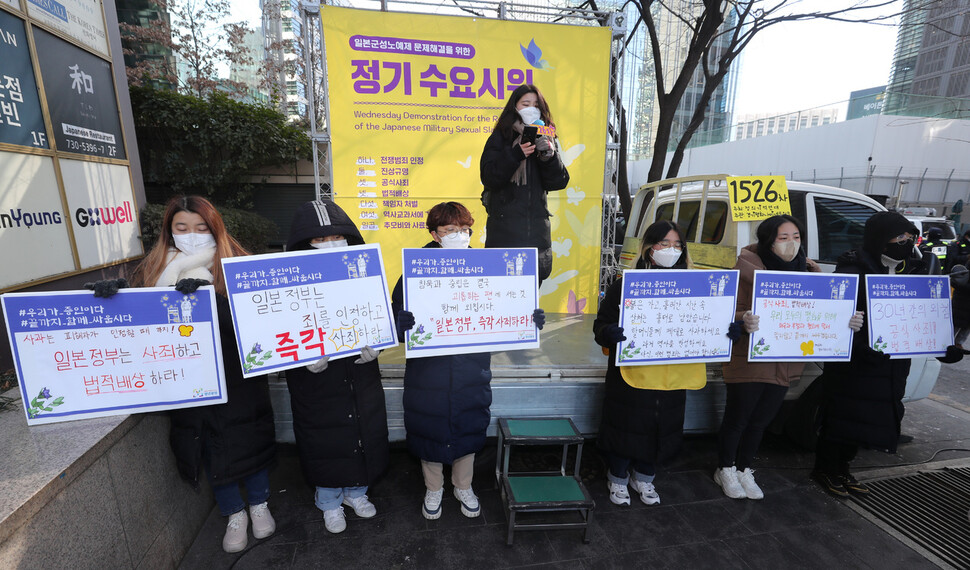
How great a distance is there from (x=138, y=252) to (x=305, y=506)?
4389 millimetres

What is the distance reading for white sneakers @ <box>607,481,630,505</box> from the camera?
2.91 meters

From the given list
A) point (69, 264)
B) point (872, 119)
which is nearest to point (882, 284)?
point (69, 264)

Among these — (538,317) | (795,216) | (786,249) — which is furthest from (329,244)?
(795,216)

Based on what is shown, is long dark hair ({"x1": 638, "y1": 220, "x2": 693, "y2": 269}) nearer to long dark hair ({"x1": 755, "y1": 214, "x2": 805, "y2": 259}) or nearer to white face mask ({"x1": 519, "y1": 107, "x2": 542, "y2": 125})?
long dark hair ({"x1": 755, "y1": 214, "x2": 805, "y2": 259})

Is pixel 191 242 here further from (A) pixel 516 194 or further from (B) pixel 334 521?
(A) pixel 516 194

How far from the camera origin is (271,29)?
47.6 feet

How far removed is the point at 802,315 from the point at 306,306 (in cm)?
297

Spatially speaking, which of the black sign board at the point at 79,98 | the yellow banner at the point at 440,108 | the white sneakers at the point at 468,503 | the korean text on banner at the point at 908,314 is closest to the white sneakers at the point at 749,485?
the korean text on banner at the point at 908,314

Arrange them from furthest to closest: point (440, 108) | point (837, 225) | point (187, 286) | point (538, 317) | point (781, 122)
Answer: point (781, 122) → point (440, 108) → point (837, 225) → point (538, 317) → point (187, 286)

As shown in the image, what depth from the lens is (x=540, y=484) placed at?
2.70 metres

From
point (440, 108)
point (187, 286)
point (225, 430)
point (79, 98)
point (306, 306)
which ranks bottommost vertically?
point (225, 430)

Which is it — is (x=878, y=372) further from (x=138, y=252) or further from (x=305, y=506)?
(x=138, y=252)

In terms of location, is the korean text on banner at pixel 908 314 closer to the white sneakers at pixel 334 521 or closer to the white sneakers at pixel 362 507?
the white sneakers at pixel 362 507

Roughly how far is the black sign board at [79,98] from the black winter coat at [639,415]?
5.16 m
